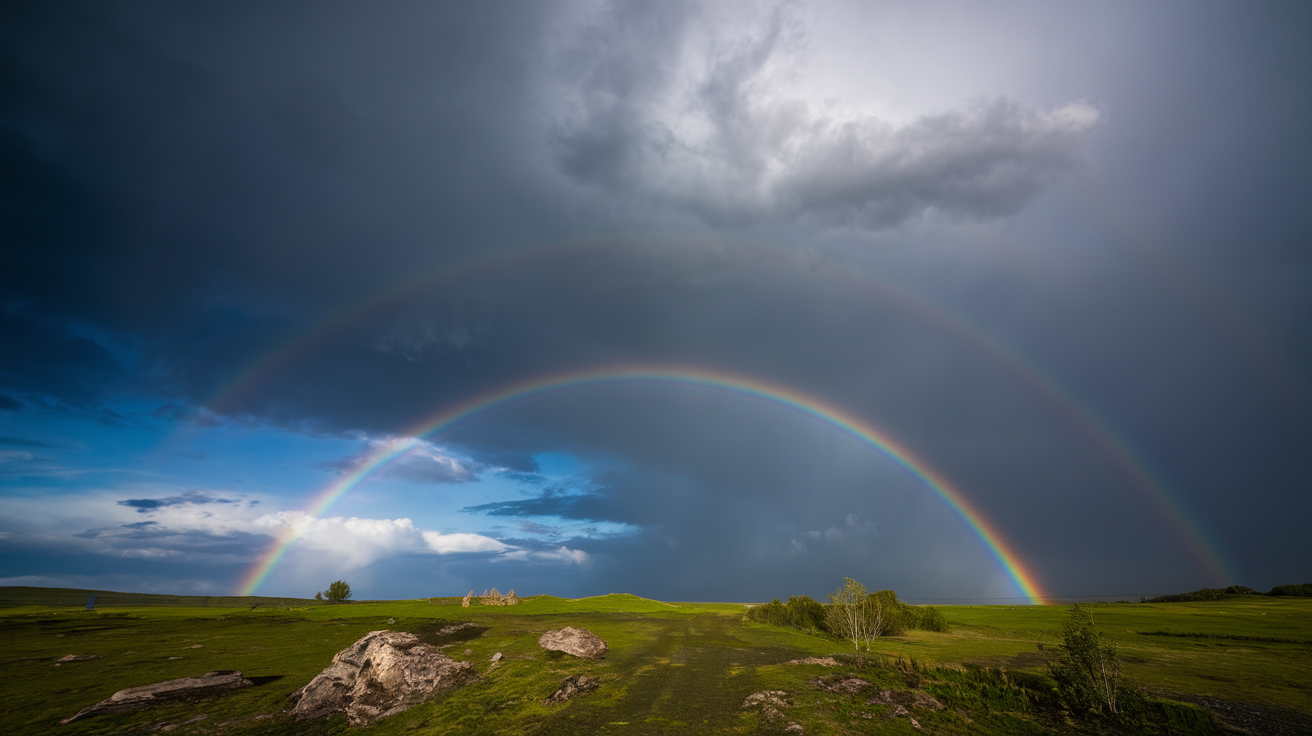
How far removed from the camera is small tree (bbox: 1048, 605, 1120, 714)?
30.8 m

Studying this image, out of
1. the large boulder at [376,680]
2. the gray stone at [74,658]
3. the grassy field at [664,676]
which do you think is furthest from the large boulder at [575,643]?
the gray stone at [74,658]

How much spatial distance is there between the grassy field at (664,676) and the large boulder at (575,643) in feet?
4.96

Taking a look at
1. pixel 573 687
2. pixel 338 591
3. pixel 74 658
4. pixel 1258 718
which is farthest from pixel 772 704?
A: pixel 338 591

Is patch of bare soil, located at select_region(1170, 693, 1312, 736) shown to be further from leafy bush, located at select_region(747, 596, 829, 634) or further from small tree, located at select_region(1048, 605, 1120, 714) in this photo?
leafy bush, located at select_region(747, 596, 829, 634)

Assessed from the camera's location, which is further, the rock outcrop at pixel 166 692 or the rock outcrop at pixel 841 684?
the rock outcrop at pixel 841 684

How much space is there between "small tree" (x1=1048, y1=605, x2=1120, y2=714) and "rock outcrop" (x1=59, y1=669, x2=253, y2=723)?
5795 cm

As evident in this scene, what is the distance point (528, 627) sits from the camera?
6272cm

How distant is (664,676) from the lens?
125ft

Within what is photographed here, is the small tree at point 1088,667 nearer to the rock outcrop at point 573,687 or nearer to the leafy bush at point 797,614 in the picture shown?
the rock outcrop at point 573,687

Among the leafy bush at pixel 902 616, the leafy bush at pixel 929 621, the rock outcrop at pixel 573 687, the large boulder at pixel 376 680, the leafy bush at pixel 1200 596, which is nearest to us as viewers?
the large boulder at pixel 376 680

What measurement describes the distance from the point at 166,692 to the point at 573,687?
83.8 ft

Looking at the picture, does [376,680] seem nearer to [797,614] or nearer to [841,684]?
[841,684]

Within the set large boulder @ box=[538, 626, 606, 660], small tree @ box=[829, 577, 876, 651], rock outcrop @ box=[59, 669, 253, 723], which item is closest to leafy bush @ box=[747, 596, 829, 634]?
small tree @ box=[829, 577, 876, 651]

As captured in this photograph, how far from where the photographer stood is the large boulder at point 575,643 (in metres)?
44.4
